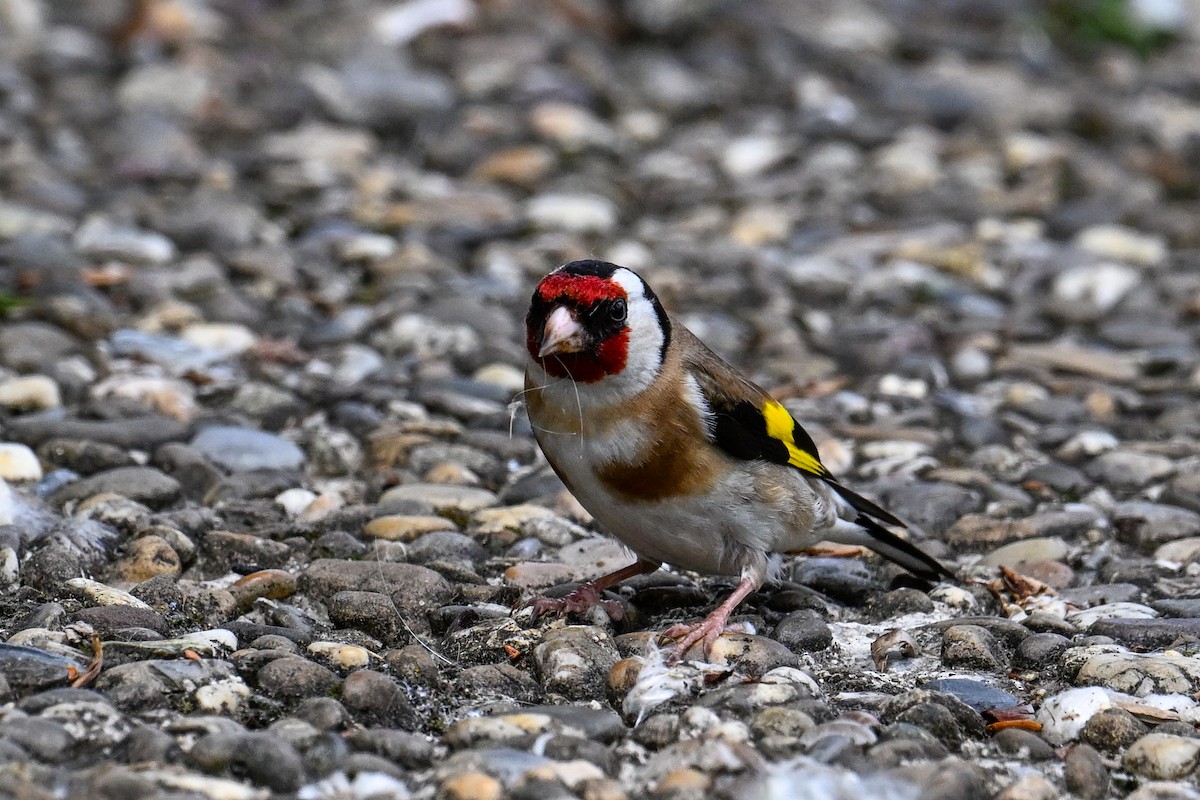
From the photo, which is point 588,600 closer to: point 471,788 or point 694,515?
point 694,515

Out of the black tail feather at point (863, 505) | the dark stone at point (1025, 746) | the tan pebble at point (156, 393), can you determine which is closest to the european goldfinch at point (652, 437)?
the black tail feather at point (863, 505)

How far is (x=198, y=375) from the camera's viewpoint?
19.7ft

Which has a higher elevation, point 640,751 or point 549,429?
point 549,429

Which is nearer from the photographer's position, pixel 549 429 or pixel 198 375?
pixel 549 429

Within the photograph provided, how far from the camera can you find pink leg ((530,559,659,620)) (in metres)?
4.23

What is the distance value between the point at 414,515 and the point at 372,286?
2524mm

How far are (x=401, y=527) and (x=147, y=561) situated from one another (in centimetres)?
81

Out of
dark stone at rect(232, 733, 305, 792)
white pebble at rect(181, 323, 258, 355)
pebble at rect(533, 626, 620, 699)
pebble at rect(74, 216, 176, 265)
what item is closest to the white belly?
pebble at rect(533, 626, 620, 699)

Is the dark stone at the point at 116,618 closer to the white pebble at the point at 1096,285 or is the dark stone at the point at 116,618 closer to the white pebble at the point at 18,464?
the white pebble at the point at 18,464

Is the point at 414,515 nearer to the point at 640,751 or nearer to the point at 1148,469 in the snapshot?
the point at 640,751

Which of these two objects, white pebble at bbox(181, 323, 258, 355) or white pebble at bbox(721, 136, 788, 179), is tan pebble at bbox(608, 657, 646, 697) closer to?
white pebble at bbox(181, 323, 258, 355)

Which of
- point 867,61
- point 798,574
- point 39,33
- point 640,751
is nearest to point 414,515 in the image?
point 798,574

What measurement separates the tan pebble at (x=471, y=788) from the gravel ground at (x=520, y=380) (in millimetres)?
10

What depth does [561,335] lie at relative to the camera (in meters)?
4.05
